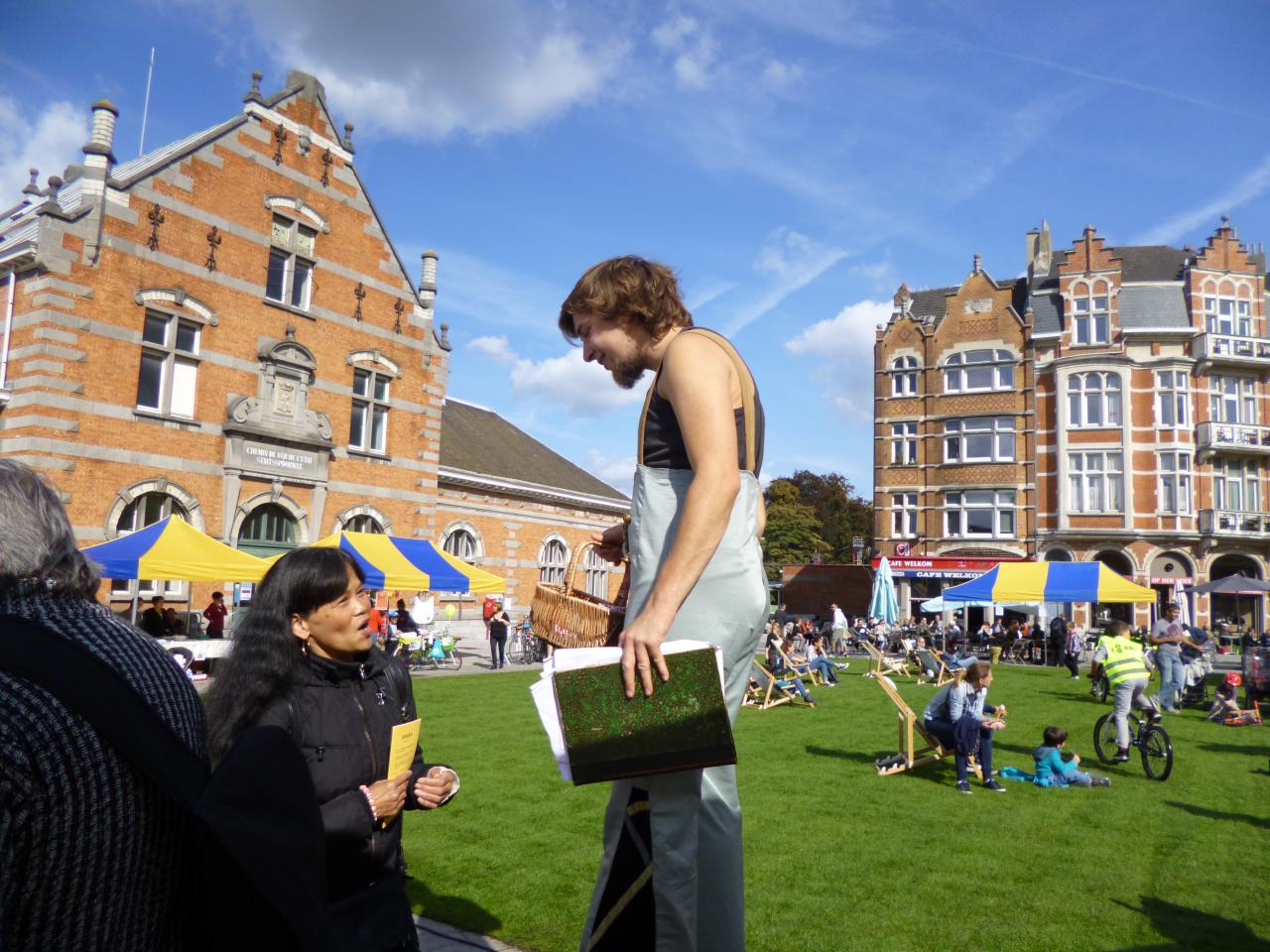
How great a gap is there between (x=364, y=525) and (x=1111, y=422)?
30238 mm

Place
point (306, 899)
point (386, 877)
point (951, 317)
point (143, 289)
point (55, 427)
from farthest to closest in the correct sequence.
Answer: point (951, 317) → point (143, 289) → point (55, 427) → point (386, 877) → point (306, 899)

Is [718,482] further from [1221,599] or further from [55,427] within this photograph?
[1221,599]

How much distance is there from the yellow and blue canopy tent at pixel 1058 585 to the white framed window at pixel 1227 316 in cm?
2192

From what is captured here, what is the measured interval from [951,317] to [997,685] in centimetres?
2285

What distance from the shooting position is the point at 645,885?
7.40 feet

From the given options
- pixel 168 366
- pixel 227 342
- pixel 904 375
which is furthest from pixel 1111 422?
pixel 168 366

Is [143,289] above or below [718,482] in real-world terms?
above

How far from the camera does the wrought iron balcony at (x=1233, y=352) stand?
3606 cm

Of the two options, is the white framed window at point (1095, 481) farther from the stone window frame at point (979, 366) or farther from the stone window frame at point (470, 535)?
the stone window frame at point (470, 535)

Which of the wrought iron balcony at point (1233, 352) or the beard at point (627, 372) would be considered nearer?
the beard at point (627, 372)

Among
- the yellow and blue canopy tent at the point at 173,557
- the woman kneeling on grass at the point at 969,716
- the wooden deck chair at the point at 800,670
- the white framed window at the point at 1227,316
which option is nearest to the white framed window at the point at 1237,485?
the white framed window at the point at 1227,316

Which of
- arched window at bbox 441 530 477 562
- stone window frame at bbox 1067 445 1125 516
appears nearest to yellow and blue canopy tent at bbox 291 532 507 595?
arched window at bbox 441 530 477 562

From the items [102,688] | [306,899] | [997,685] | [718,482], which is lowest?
[997,685]

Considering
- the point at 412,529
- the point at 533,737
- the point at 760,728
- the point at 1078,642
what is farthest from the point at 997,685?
the point at 412,529
